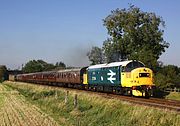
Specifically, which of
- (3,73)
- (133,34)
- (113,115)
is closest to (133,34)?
(133,34)

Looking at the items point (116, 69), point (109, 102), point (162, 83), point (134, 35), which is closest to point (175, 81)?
point (162, 83)

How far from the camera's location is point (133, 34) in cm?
5944

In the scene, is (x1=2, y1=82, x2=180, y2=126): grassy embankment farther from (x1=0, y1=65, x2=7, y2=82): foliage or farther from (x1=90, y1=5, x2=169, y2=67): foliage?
(x1=0, y1=65, x2=7, y2=82): foliage

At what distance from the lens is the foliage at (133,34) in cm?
5891

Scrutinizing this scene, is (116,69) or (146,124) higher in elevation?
(116,69)

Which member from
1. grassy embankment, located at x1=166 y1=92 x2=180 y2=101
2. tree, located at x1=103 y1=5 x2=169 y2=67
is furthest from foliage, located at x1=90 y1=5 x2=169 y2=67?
grassy embankment, located at x1=166 y1=92 x2=180 y2=101

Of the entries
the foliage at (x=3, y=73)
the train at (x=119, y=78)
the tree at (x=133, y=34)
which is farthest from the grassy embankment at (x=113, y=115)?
the foliage at (x=3, y=73)

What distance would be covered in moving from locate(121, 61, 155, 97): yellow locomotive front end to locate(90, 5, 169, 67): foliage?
26839 millimetres

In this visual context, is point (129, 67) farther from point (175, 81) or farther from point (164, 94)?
point (175, 81)

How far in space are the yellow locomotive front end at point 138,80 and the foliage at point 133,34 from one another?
88.1ft

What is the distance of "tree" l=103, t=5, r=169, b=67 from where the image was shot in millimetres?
58906

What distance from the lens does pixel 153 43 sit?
59.2 m

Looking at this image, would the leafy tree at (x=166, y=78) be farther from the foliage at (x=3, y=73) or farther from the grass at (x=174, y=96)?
the foliage at (x=3, y=73)

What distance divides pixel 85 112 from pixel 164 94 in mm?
14255
